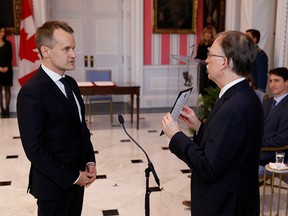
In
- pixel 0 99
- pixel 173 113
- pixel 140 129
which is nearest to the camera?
pixel 173 113

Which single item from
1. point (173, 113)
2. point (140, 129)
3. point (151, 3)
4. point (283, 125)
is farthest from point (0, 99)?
point (173, 113)

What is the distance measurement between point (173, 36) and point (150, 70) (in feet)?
3.25

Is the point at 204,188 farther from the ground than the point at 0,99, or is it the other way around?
the point at 204,188

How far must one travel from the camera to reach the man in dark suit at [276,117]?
400 cm

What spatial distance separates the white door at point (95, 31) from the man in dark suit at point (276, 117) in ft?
19.9

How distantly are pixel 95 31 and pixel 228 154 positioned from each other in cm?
826

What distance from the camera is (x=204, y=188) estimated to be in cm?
211

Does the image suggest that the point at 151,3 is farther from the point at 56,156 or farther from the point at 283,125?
the point at 56,156

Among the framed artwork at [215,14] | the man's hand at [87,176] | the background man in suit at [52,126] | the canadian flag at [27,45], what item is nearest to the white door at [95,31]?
the canadian flag at [27,45]

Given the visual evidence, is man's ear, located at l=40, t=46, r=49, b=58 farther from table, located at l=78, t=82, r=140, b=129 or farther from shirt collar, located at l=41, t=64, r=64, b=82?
table, located at l=78, t=82, r=140, b=129

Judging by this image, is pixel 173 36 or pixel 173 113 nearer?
pixel 173 113

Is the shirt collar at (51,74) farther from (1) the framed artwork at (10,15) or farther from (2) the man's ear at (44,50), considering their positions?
(1) the framed artwork at (10,15)

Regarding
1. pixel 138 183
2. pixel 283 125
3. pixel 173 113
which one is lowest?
pixel 138 183

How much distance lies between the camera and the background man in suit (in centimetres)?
227
